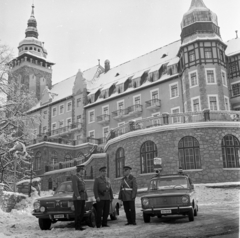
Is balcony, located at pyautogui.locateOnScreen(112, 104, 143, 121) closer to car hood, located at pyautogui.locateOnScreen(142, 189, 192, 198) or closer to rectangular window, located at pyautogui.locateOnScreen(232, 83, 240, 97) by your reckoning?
rectangular window, located at pyautogui.locateOnScreen(232, 83, 240, 97)

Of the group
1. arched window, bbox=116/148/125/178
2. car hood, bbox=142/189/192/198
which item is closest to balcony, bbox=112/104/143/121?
arched window, bbox=116/148/125/178

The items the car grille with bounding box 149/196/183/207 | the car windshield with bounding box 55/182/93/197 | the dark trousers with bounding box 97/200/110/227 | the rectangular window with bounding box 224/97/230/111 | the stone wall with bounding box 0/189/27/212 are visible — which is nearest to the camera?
the dark trousers with bounding box 97/200/110/227

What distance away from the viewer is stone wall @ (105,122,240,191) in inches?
904

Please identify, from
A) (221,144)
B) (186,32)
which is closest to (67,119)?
(186,32)

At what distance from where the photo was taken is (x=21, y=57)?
5881 centimetres

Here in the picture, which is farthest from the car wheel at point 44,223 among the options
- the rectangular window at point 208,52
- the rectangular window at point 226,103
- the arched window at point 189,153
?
the rectangular window at point 208,52

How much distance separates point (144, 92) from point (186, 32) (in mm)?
8357

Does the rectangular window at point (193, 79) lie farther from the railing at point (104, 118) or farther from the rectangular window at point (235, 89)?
A: the railing at point (104, 118)

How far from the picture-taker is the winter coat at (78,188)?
390 inches

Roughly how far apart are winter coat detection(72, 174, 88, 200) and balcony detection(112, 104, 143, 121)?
98.7 ft

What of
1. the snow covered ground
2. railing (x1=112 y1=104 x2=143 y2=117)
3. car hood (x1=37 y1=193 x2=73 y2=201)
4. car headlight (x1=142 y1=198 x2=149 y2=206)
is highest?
railing (x1=112 y1=104 x2=143 y2=117)

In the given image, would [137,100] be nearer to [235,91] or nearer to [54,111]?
[235,91]

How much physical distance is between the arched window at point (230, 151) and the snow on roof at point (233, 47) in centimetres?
1520

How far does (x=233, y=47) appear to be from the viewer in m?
37.5
